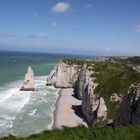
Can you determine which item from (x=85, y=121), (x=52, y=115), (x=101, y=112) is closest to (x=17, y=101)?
(x=52, y=115)

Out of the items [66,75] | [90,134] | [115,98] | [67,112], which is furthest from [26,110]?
[90,134]

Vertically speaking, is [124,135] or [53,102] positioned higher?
[124,135]

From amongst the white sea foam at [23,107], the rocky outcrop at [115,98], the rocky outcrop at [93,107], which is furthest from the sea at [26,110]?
the rocky outcrop at [115,98]

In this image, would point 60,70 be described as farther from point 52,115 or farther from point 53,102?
point 52,115

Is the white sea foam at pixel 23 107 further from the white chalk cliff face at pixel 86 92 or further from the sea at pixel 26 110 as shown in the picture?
the white chalk cliff face at pixel 86 92

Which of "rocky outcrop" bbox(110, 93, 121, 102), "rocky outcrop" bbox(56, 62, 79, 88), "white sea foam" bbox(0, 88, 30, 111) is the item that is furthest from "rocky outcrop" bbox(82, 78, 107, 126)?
"rocky outcrop" bbox(56, 62, 79, 88)

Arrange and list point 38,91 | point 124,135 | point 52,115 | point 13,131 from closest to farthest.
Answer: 1. point 124,135
2. point 13,131
3. point 52,115
4. point 38,91

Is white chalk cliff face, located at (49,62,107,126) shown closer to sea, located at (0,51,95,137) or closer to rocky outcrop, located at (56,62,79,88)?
rocky outcrop, located at (56,62,79,88)
